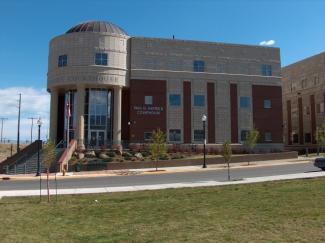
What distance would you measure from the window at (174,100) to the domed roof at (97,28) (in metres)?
10.1

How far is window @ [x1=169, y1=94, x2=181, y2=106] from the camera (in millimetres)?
54625

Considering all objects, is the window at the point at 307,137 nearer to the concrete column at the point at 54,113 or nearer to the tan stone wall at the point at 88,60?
the tan stone wall at the point at 88,60

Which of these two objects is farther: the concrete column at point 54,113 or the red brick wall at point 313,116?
the red brick wall at point 313,116

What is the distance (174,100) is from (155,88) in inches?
113

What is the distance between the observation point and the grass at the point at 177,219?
9.01m

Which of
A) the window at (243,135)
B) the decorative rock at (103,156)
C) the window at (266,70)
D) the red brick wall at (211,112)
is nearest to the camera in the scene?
the decorative rock at (103,156)

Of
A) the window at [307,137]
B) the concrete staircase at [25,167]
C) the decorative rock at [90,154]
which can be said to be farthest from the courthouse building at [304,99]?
the concrete staircase at [25,167]

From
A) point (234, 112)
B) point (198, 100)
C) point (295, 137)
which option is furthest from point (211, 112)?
point (295, 137)

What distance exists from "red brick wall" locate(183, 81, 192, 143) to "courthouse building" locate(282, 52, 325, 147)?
90.3ft

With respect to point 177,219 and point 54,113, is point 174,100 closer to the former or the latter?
point 54,113

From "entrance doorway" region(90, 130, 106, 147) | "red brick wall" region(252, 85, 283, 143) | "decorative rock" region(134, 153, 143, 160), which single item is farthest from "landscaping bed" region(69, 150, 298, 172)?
"red brick wall" region(252, 85, 283, 143)

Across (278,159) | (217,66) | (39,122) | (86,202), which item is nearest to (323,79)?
(217,66)

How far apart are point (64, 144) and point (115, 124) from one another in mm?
7112

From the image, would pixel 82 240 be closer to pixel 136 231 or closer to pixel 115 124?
pixel 136 231
